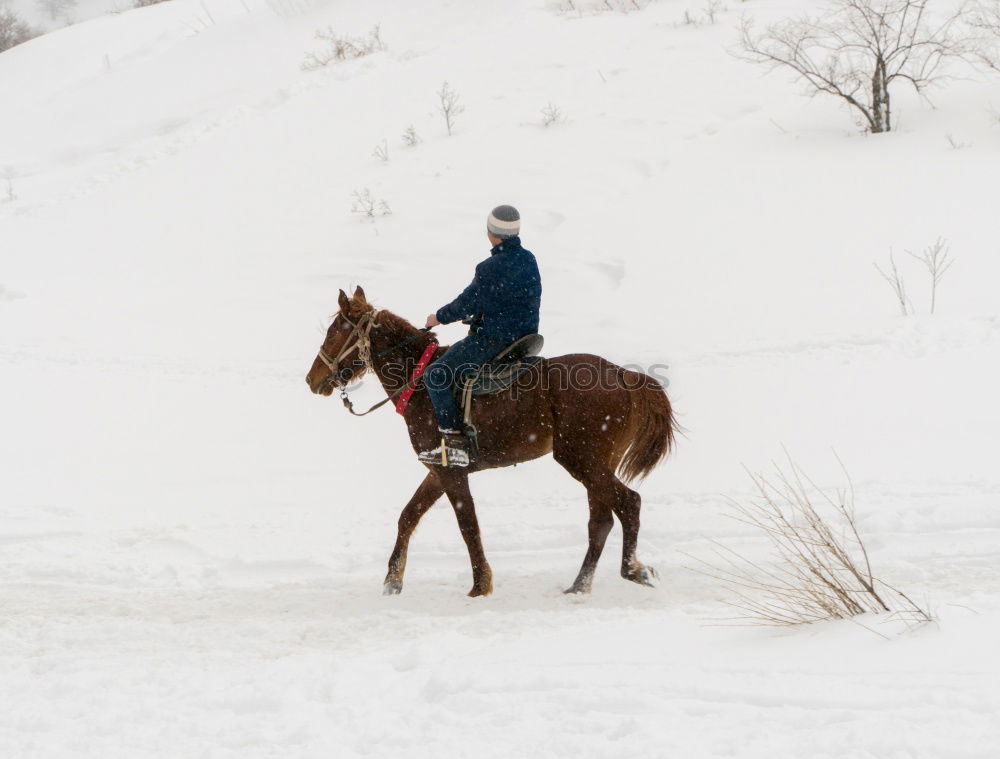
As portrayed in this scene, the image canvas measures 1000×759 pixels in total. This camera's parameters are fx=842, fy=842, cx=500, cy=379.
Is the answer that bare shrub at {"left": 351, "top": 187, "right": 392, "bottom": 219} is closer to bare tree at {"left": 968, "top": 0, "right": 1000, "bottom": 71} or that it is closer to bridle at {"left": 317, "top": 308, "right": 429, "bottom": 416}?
Result: bridle at {"left": 317, "top": 308, "right": 429, "bottom": 416}

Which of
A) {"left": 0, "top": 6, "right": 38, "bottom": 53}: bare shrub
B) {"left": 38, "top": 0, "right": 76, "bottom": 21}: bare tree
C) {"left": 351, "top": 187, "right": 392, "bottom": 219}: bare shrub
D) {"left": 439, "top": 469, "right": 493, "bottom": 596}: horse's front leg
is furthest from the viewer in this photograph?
{"left": 38, "top": 0, "right": 76, "bottom": 21}: bare tree

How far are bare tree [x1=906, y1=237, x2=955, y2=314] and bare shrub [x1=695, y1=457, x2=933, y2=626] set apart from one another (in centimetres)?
454

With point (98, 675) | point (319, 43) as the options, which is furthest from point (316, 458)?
point (319, 43)

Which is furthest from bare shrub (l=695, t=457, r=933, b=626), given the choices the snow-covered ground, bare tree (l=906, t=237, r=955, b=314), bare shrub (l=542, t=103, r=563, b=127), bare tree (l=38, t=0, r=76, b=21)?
bare tree (l=38, t=0, r=76, b=21)

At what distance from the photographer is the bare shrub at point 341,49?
20.7 m

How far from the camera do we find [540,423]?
19.9 ft

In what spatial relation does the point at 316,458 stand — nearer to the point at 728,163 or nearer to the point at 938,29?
the point at 728,163

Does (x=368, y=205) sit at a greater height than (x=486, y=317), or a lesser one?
lesser

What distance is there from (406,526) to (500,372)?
137 centimetres

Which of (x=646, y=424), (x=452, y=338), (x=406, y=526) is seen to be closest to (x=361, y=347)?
(x=406, y=526)

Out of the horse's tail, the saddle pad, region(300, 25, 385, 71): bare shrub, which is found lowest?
the horse's tail

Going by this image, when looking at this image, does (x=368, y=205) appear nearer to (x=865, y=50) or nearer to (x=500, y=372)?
(x=865, y=50)

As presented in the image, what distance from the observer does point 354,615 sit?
5.69 metres

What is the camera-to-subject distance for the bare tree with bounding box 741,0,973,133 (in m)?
14.4
